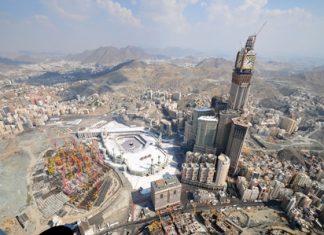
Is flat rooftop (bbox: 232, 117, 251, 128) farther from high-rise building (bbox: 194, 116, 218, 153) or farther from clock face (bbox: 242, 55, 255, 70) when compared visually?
clock face (bbox: 242, 55, 255, 70)

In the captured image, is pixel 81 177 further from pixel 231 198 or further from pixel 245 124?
pixel 245 124

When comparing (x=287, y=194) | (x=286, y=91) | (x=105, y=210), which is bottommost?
(x=105, y=210)

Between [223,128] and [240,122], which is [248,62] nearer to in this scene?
[240,122]

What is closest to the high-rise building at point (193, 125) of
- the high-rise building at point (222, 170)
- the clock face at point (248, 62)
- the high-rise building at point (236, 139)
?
the high-rise building at point (236, 139)

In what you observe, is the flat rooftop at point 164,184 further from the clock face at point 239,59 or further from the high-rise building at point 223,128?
the clock face at point 239,59

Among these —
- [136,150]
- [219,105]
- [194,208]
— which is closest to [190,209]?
[194,208]

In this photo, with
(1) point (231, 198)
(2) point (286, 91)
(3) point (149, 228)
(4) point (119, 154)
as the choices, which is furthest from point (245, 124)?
(2) point (286, 91)
